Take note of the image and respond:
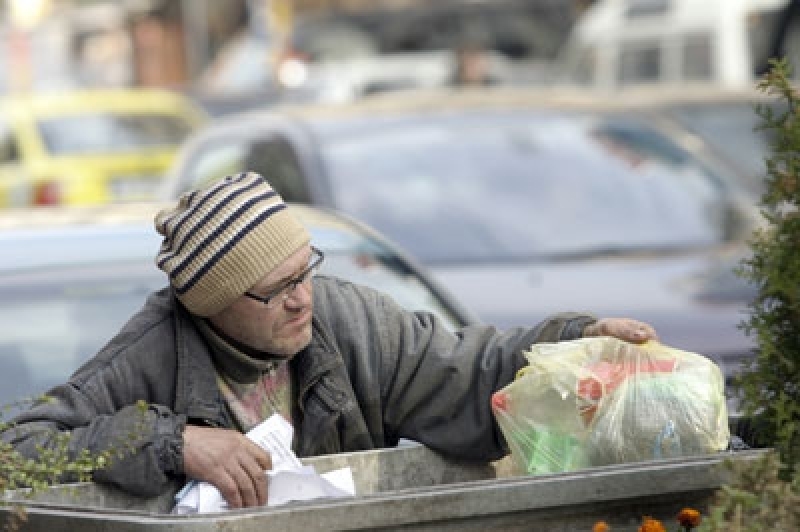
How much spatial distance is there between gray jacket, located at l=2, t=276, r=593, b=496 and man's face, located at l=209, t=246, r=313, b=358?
89 mm

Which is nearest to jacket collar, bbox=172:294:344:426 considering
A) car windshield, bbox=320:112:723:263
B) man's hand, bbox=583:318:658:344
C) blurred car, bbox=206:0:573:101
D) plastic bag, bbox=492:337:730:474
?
plastic bag, bbox=492:337:730:474

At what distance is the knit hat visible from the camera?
11.9ft

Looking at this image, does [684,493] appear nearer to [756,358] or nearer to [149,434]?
[756,358]

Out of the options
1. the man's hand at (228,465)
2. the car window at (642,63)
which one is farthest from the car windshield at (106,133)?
the man's hand at (228,465)

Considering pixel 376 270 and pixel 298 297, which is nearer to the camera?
pixel 298 297

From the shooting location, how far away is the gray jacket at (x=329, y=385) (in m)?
3.40

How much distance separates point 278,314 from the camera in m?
3.63

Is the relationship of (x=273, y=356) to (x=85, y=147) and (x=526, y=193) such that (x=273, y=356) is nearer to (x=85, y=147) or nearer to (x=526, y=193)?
(x=526, y=193)

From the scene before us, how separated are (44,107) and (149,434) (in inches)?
574

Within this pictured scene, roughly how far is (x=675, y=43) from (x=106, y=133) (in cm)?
518

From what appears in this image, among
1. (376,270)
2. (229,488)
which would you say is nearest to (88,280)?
(376,270)

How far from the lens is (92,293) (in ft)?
16.2

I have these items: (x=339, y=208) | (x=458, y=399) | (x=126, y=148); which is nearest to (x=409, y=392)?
(x=458, y=399)

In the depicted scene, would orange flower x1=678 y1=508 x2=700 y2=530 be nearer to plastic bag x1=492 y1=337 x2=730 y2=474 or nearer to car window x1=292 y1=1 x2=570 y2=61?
plastic bag x1=492 y1=337 x2=730 y2=474
